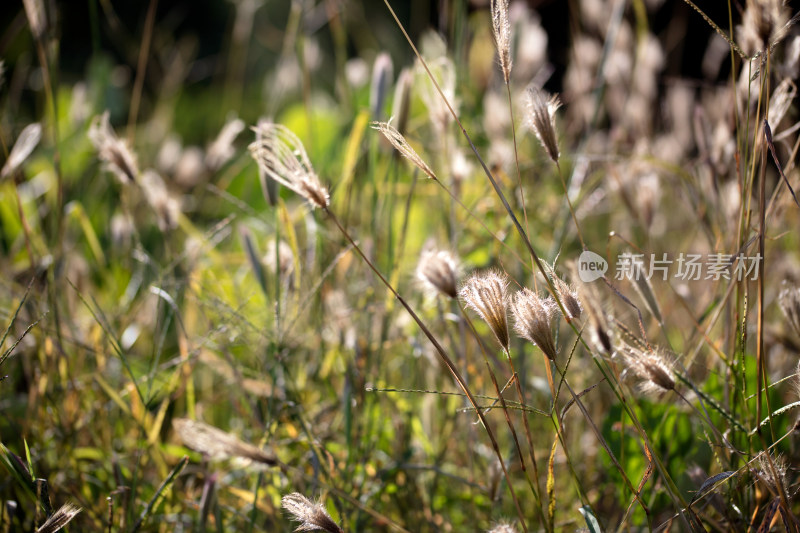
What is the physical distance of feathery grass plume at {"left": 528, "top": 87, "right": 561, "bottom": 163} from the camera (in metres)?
0.40

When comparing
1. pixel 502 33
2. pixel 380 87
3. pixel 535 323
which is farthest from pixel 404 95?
pixel 535 323

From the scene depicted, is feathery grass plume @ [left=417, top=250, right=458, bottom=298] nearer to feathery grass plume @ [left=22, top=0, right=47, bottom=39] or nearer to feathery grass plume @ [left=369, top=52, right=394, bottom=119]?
feathery grass plume @ [left=369, top=52, right=394, bottom=119]

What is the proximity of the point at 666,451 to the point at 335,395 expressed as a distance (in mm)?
307

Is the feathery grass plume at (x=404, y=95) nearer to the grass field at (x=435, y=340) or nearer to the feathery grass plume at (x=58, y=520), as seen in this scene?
the grass field at (x=435, y=340)

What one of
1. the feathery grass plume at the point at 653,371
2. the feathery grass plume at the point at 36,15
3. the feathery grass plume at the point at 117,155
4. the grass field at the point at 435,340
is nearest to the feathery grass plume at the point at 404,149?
the grass field at the point at 435,340

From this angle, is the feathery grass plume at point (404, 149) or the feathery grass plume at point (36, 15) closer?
the feathery grass plume at point (404, 149)

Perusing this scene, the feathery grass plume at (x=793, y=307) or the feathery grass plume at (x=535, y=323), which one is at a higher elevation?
the feathery grass plume at (x=535, y=323)

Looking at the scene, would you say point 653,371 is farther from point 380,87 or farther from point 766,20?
point 380,87

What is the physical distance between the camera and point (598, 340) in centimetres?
35

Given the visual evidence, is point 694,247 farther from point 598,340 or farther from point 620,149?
point 598,340

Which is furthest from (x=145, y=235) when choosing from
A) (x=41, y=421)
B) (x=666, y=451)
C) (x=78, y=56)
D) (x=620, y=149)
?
(x=78, y=56)

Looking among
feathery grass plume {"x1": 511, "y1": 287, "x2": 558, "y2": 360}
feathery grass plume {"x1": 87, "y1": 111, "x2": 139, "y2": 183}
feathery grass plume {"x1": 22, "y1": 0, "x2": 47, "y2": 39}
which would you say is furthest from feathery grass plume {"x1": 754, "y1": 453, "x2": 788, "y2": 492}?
feathery grass plume {"x1": 22, "y1": 0, "x2": 47, "y2": 39}

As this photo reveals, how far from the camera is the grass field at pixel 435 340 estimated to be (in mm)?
404

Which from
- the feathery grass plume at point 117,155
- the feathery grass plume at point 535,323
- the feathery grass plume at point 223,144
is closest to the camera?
the feathery grass plume at point 535,323
